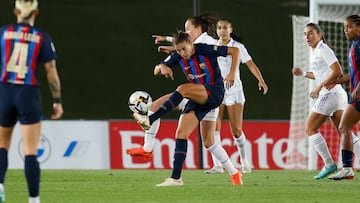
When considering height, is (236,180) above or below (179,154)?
below

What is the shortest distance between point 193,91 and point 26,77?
2593mm

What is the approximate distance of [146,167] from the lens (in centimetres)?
1922

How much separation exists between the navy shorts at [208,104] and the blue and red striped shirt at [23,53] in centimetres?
260

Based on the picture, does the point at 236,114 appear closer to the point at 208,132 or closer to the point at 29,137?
the point at 208,132

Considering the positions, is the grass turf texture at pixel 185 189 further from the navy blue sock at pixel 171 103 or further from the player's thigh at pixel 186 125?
the navy blue sock at pixel 171 103

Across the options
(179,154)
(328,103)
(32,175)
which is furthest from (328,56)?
(32,175)

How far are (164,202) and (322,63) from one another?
3.96 meters

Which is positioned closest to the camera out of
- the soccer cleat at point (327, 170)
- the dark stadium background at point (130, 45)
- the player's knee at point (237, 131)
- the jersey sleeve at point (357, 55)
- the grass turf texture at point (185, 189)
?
the grass turf texture at point (185, 189)

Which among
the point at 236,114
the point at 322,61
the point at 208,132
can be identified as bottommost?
the point at 236,114

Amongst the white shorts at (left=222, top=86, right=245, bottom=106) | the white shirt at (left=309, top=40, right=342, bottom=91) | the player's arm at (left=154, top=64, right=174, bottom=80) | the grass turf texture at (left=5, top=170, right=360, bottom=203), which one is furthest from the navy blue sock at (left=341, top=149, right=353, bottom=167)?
the player's arm at (left=154, top=64, right=174, bottom=80)

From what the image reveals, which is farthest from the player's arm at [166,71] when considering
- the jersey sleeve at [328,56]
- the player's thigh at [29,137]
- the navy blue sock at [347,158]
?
the player's thigh at [29,137]

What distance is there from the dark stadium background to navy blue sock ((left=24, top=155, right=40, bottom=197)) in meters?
20.2

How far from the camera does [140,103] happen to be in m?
12.1

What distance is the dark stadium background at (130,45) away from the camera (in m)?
29.8
